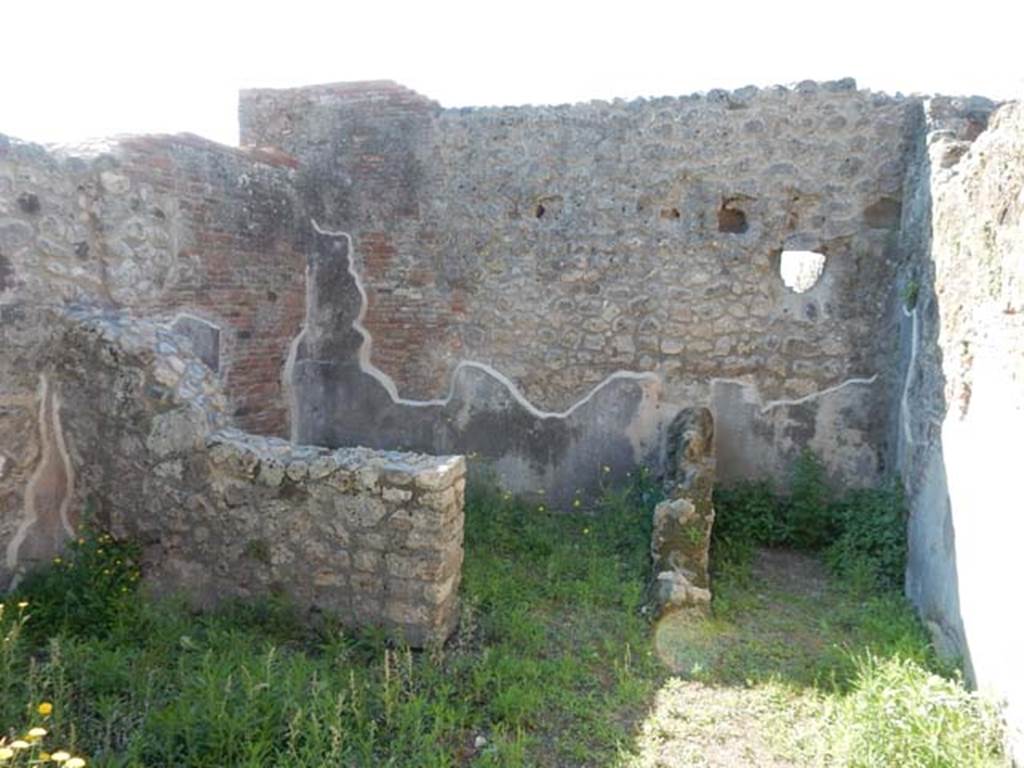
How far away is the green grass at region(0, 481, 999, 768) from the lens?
9.59 ft

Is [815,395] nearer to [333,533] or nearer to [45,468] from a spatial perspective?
[333,533]

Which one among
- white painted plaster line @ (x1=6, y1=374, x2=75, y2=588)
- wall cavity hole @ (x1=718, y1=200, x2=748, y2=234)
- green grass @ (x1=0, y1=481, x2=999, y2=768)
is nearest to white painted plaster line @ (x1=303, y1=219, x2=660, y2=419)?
wall cavity hole @ (x1=718, y1=200, x2=748, y2=234)

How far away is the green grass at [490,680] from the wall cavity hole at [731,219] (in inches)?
109

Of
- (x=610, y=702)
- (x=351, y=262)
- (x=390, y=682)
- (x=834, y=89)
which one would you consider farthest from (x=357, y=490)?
(x=834, y=89)

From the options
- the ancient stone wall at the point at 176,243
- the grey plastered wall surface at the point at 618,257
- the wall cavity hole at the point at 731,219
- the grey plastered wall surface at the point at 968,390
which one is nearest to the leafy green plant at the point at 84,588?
the ancient stone wall at the point at 176,243

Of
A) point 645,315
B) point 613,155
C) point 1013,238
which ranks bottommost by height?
point 645,315

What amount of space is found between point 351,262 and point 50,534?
328 centimetres

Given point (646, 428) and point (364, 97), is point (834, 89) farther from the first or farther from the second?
point (364, 97)

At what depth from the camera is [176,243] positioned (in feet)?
17.2

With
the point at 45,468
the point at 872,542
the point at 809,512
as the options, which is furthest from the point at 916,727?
the point at 45,468

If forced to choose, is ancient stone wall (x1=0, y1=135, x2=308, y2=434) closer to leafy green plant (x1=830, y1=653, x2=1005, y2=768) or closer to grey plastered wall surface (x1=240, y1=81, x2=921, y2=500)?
grey plastered wall surface (x1=240, y1=81, x2=921, y2=500)

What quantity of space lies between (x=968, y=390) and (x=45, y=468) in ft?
16.0

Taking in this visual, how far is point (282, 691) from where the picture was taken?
3148 mm

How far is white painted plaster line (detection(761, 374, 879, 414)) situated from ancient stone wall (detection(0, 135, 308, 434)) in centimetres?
392
